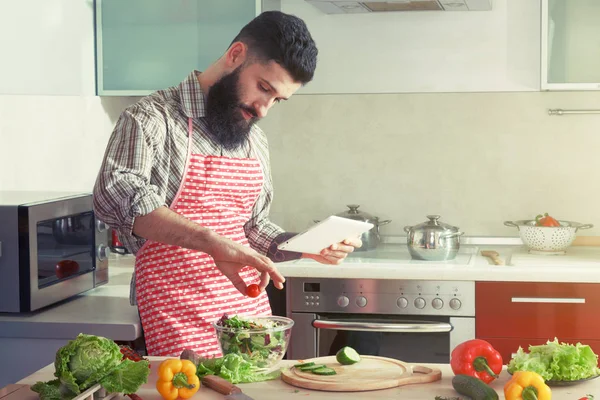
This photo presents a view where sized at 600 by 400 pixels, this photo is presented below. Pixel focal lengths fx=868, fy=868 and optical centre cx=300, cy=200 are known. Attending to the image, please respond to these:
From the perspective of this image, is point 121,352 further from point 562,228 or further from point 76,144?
point 562,228

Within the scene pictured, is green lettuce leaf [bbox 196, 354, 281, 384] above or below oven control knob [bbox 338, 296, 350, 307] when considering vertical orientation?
above

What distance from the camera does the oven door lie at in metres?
3.04

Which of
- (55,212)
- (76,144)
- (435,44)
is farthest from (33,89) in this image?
(435,44)

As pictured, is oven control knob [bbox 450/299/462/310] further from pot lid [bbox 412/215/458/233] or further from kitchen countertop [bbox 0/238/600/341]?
pot lid [bbox 412/215/458/233]

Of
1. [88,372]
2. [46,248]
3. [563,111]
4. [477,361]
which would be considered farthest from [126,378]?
[563,111]

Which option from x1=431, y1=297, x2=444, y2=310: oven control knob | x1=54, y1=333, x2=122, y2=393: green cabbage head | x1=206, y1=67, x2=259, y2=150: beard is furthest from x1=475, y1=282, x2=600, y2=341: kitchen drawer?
x1=54, y1=333, x2=122, y2=393: green cabbage head

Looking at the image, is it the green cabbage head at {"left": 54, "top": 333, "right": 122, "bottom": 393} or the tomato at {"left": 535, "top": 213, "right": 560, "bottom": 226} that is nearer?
the green cabbage head at {"left": 54, "top": 333, "right": 122, "bottom": 393}

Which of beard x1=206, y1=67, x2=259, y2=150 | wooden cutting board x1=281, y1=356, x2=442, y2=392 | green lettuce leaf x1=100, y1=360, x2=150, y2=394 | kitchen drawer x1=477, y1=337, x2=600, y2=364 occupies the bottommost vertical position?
kitchen drawer x1=477, y1=337, x2=600, y2=364

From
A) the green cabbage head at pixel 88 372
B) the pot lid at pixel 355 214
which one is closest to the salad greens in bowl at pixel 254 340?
the green cabbage head at pixel 88 372

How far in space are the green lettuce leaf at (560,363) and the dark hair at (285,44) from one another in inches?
33.2

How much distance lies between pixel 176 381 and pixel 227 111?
81cm

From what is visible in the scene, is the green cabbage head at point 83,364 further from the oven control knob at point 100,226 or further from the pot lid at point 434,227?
the pot lid at point 434,227

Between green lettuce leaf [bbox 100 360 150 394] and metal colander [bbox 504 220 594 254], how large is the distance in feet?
7.01

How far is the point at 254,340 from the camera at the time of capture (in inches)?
69.9
